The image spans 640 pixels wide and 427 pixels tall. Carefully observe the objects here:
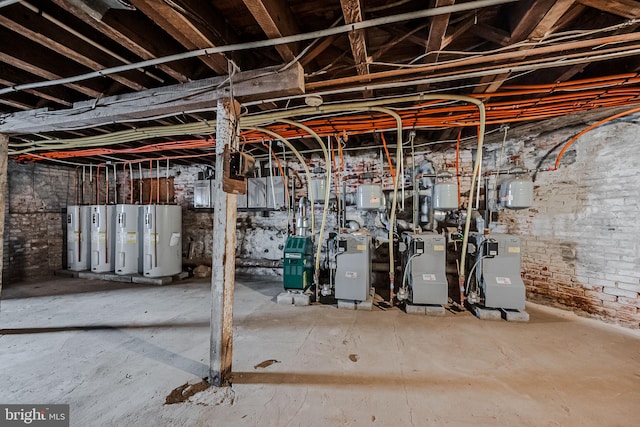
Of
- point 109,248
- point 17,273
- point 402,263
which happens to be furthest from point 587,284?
point 17,273

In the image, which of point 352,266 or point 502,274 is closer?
point 502,274

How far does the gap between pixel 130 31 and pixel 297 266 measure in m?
2.75

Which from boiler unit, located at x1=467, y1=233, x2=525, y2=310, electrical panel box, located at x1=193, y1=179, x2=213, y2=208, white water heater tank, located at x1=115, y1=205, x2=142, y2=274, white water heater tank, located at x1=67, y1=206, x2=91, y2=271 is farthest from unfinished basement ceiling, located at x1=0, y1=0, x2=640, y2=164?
white water heater tank, located at x1=67, y1=206, x2=91, y2=271

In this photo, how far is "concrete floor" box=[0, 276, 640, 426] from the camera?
1563 millimetres

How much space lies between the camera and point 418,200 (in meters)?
3.69

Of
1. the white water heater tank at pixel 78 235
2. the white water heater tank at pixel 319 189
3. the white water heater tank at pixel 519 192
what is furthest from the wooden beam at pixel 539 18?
the white water heater tank at pixel 78 235

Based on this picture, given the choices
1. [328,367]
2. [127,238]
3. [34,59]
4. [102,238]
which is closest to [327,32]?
[34,59]

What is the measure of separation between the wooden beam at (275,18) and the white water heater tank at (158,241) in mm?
3913

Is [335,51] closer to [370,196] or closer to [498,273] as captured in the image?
[370,196]

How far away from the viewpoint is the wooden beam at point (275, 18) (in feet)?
4.29

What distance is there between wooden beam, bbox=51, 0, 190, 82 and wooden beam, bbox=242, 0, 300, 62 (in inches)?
31.5

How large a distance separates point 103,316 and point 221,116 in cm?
279

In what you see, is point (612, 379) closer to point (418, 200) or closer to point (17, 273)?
point (418, 200)

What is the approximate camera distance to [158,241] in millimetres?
4492
